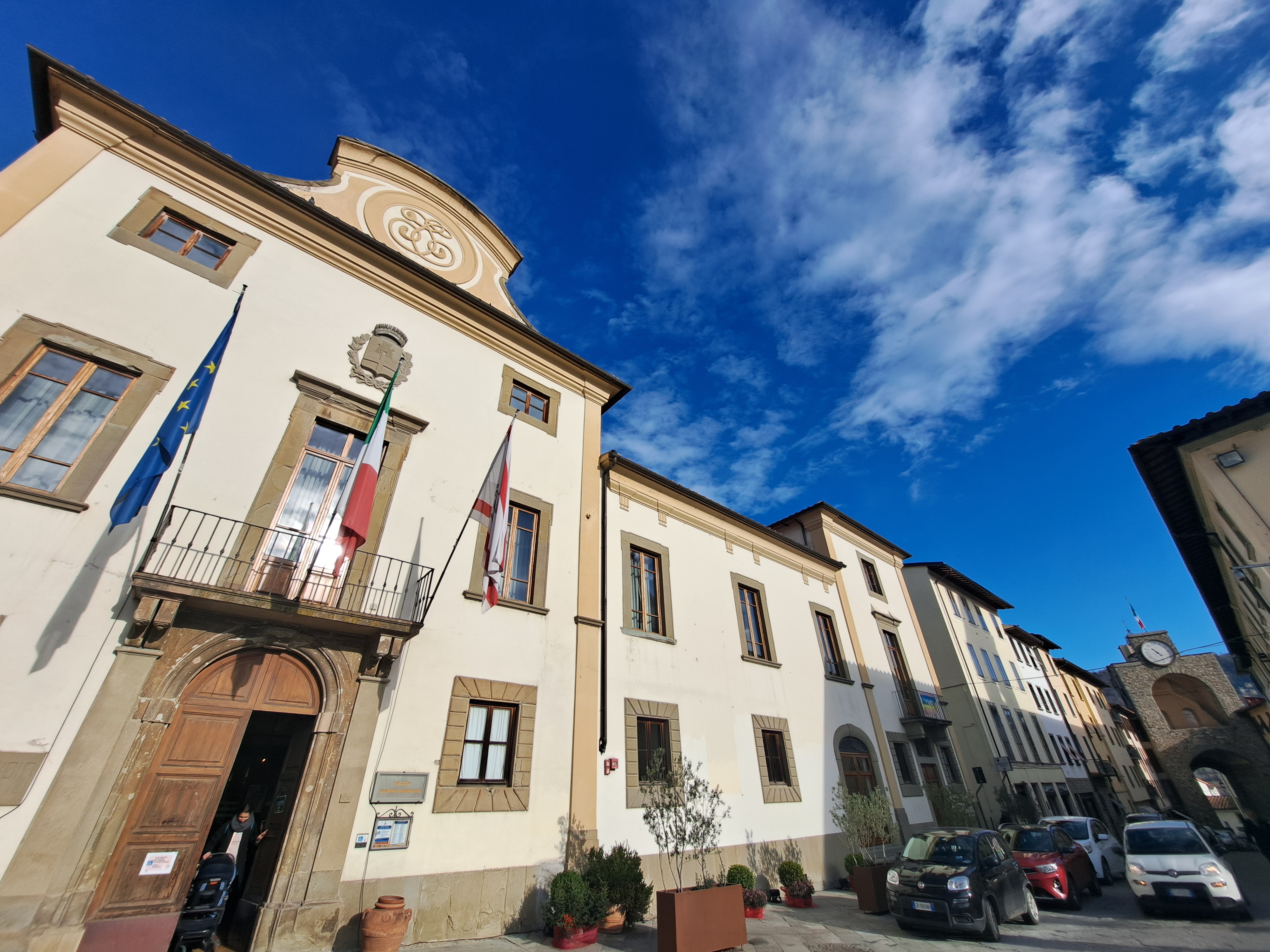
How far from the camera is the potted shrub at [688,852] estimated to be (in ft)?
23.8

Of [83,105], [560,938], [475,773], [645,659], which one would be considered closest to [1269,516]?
[645,659]

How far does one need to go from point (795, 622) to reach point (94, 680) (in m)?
16.4

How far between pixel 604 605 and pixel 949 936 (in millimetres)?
8278

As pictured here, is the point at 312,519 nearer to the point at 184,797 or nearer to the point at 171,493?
the point at 171,493

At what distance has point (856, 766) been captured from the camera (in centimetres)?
1652

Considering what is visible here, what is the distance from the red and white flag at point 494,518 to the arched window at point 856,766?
12338 millimetres

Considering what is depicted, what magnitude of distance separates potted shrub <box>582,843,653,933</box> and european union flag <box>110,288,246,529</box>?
843 cm

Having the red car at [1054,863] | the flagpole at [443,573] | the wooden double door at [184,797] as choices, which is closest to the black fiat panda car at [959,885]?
the red car at [1054,863]

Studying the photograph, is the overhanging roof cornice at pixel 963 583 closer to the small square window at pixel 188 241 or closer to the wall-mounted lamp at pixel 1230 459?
the wall-mounted lamp at pixel 1230 459

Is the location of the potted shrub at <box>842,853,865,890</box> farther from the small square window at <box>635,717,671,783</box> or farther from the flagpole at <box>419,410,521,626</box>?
the flagpole at <box>419,410,521,626</box>

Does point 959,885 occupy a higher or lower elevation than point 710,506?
lower

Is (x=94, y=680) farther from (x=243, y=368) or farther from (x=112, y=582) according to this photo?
(x=243, y=368)

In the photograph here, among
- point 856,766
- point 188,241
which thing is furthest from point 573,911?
point 188,241

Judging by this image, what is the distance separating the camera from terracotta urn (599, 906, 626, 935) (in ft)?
28.6
